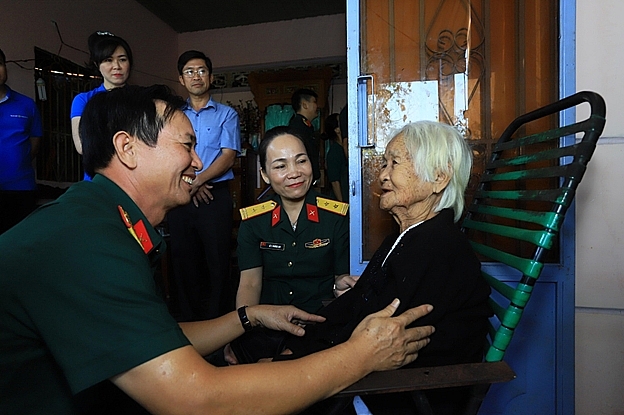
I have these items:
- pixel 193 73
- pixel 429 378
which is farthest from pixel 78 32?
pixel 429 378

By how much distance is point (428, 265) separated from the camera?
1.21m

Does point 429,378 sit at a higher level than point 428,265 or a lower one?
lower

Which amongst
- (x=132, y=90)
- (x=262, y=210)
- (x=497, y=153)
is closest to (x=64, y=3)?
(x=262, y=210)

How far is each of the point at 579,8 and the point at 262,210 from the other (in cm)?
151

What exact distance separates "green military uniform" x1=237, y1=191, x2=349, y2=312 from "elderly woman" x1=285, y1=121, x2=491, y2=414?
412 mm

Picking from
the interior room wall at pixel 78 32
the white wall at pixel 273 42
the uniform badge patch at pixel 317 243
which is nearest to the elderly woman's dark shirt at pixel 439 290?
the uniform badge patch at pixel 317 243

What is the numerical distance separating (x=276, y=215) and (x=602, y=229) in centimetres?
132

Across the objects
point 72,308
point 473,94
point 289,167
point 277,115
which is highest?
point 277,115

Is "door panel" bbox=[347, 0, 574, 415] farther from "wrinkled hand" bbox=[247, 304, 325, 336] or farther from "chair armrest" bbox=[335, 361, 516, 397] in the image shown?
"chair armrest" bbox=[335, 361, 516, 397]

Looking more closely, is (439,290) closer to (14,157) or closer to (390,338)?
(390,338)

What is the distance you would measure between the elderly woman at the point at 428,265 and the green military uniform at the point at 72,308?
0.62m

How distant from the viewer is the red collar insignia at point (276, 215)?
2066 mm

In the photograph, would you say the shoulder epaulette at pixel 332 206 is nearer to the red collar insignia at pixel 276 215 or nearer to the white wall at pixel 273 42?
the red collar insignia at pixel 276 215

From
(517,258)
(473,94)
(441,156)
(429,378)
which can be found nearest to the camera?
(429,378)
